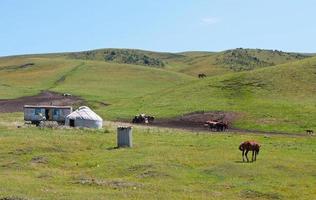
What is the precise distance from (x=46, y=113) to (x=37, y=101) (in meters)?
34.6

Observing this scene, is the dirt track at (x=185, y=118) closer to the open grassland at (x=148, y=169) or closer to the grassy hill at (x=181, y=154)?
the grassy hill at (x=181, y=154)

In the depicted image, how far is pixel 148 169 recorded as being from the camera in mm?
34656

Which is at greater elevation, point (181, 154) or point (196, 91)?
point (196, 91)

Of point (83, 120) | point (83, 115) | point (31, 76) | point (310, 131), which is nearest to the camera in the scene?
point (83, 120)

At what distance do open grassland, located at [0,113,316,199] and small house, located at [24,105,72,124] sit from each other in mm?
16869

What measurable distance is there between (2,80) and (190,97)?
74075mm

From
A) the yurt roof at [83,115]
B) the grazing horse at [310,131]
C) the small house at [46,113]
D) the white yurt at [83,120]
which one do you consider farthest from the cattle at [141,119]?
the grazing horse at [310,131]

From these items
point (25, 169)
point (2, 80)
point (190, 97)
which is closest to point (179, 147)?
point (25, 169)

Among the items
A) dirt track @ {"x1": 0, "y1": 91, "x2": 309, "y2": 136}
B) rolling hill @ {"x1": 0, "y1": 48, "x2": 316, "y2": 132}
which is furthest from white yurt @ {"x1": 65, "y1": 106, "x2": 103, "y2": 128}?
rolling hill @ {"x1": 0, "y1": 48, "x2": 316, "y2": 132}

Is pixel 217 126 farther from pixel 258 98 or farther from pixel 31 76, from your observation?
pixel 31 76

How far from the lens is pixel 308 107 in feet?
250

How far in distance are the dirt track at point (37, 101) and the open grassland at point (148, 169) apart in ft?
151

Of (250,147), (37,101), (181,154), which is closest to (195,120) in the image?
(181,154)

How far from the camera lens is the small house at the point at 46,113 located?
6662cm
